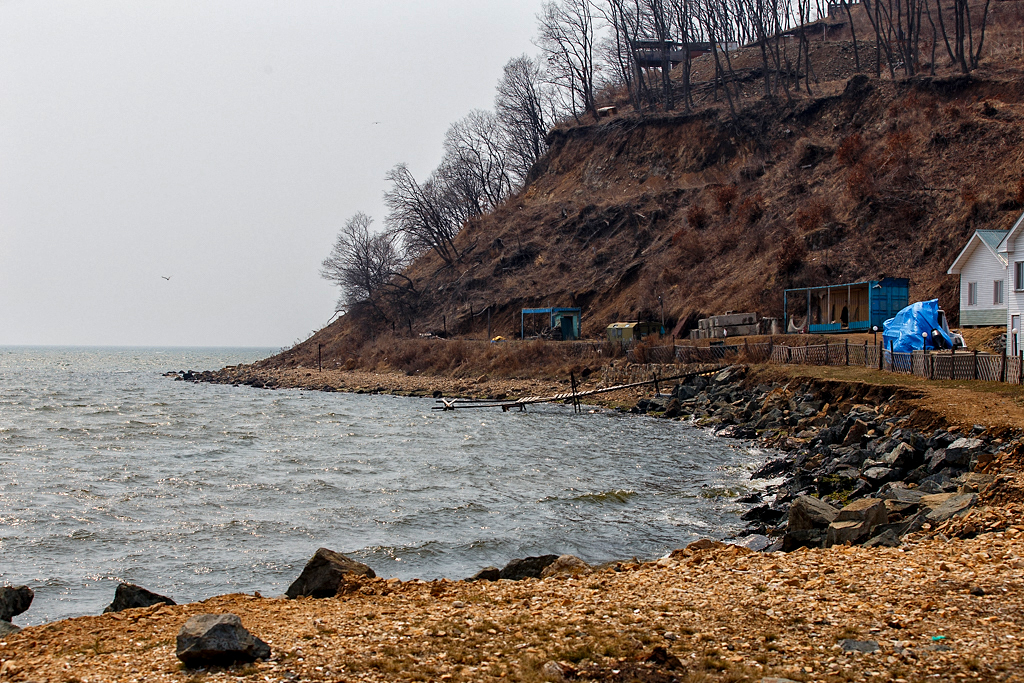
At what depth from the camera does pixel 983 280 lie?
3434 centimetres

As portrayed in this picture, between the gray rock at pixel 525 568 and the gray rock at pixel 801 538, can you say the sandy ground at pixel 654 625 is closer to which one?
the gray rock at pixel 525 568

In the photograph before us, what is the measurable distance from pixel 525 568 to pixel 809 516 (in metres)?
4.16

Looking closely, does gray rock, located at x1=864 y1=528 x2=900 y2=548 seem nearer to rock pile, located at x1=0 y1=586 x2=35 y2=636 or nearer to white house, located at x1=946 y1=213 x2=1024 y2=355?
rock pile, located at x1=0 y1=586 x2=35 y2=636

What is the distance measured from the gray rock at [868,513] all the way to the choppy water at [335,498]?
3.04m

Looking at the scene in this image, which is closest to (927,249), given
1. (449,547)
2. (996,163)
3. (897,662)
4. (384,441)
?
(996,163)

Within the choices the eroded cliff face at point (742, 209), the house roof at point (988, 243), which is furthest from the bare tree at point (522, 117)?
the house roof at point (988, 243)

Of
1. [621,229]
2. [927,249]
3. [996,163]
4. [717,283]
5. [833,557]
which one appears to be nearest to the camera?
[833,557]

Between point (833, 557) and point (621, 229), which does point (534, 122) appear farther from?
point (833, 557)

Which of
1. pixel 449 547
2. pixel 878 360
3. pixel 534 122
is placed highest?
pixel 534 122

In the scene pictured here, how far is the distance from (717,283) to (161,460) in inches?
1510

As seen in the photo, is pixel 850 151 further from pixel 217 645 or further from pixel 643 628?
pixel 217 645

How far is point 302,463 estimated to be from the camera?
973 inches

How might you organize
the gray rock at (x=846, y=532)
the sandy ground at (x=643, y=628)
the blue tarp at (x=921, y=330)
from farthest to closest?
the blue tarp at (x=921, y=330), the gray rock at (x=846, y=532), the sandy ground at (x=643, y=628)

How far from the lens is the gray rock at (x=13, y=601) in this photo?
985 cm
